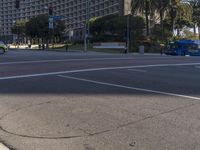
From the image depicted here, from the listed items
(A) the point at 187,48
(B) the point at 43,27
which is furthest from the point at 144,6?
(B) the point at 43,27

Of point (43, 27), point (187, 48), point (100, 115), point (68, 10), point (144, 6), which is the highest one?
point (68, 10)

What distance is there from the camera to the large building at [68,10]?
138750 mm

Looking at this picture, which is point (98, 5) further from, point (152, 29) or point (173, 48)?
point (173, 48)

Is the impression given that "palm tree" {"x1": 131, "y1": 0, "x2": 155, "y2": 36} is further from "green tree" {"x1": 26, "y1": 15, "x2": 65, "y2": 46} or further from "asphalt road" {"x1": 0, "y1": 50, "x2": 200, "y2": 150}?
"asphalt road" {"x1": 0, "y1": 50, "x2": 200, "y2": 150}

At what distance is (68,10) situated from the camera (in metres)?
167

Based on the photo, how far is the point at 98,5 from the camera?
149250 mm

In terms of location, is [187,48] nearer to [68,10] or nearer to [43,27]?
[43,27]

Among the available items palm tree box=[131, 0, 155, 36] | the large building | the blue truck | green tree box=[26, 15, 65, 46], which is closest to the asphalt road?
the blue truck

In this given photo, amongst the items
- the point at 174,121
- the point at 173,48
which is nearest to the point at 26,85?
the point at 174,121

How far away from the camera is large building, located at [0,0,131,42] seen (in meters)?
139

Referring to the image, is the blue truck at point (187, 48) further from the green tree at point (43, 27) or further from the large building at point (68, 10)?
the large building at point (68, 10)

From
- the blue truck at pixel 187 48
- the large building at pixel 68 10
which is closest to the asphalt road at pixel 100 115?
the blue truck at pixel 187 48

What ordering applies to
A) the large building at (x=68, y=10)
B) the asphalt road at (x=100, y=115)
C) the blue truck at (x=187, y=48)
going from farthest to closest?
the large building at (x=68, y=10), the blue truck at (x=187, y=48), the asphalt road at (x=100, y=115)

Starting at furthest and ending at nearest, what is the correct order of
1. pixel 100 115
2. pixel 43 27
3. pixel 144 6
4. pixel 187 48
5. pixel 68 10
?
pixel 68 10 < pixel 43 27 < pixel 144 6 < pixel 187 48 < pixel 100 115
